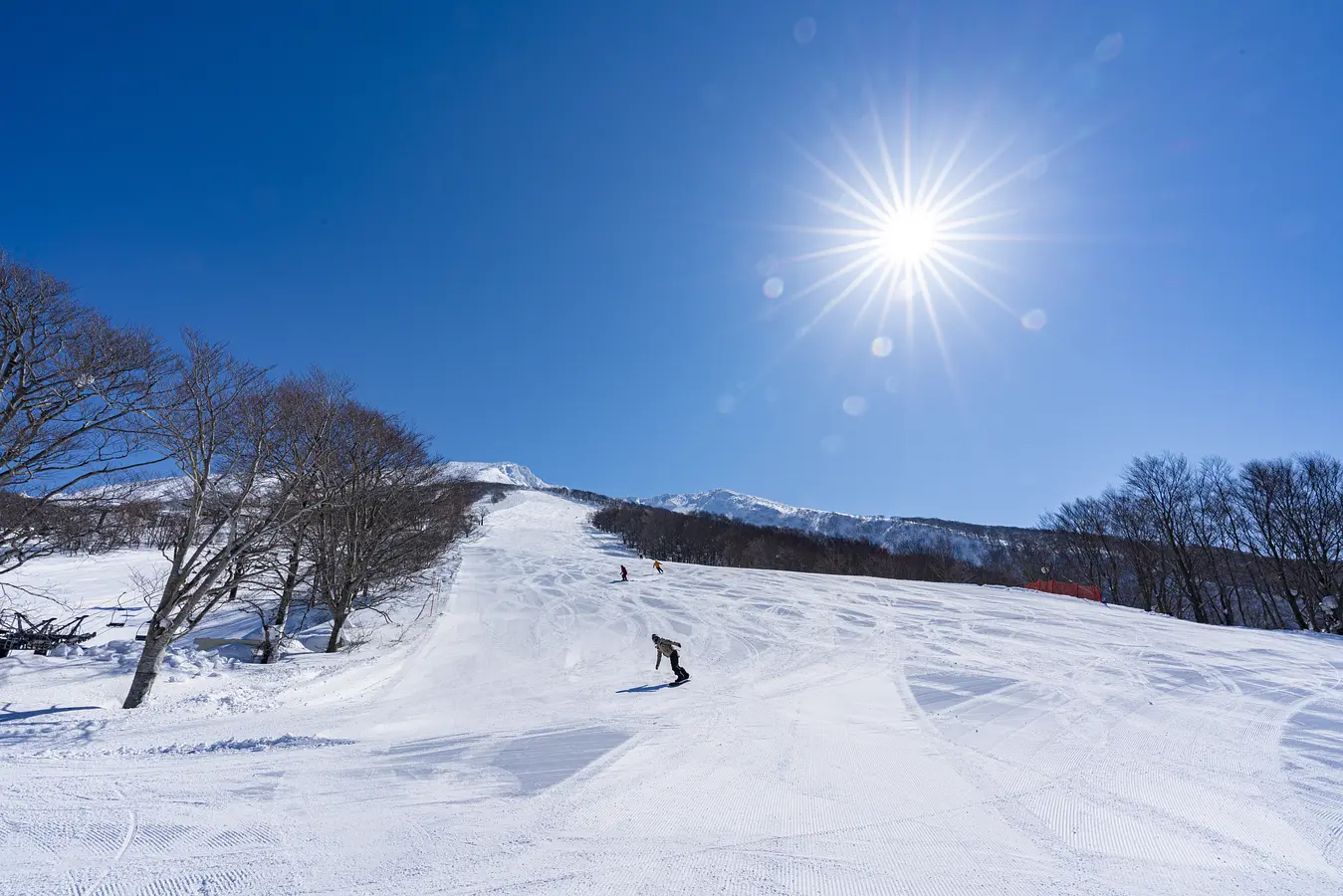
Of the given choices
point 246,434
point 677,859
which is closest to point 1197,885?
point 677,859

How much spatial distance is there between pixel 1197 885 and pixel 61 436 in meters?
18.4

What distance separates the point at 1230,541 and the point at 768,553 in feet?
175

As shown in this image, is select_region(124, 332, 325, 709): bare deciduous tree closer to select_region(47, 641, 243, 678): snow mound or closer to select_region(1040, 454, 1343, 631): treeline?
select_region(47, 641, 243, 678): snow mound

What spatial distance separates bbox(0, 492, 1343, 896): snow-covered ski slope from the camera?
3666mm

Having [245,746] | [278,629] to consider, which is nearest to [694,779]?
[245,746]

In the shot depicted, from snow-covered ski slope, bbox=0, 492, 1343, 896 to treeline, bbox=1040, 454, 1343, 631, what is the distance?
32103mm

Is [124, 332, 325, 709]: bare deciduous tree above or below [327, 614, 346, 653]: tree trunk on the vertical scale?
above

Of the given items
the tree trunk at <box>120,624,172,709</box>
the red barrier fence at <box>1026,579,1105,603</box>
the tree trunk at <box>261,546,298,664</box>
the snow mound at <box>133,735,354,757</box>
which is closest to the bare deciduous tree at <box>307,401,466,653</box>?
the tree trunk at <box>261,546,298,664</box>

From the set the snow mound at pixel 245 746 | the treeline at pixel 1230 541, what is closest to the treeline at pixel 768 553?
the treeline at pixel 1230 541

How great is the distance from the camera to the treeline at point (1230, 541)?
31156mm

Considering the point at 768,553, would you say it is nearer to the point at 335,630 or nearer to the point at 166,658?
the point at 335,630

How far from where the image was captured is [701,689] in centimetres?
1021

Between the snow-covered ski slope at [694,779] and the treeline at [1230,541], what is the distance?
3210cm

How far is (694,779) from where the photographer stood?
547cm
